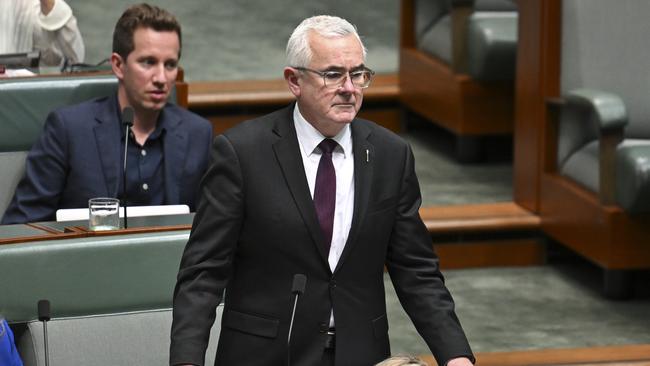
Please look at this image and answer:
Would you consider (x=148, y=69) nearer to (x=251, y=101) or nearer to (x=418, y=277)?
(x=418, y=277)

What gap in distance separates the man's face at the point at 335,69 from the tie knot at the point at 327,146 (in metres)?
0.06

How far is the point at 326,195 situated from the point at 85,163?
92 cm

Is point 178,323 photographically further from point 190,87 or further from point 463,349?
point 190,87

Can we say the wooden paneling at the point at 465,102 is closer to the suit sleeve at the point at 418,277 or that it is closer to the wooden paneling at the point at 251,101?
the wooden paneling at the point at 251,101

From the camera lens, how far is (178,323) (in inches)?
64.9

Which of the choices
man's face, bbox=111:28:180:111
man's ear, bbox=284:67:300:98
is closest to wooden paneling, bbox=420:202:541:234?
man's face, bbox=111:28:180:111

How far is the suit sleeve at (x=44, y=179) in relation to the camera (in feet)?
8.14

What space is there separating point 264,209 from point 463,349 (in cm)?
28

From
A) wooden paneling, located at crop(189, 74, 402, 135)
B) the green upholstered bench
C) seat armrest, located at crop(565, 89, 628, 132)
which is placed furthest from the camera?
wooden paneling, located at crop(189, 74, 402, 135)

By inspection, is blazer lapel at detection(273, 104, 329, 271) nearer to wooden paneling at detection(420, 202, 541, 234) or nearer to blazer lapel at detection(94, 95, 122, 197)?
blazer lapel at detection(94, 95, 122, 197)

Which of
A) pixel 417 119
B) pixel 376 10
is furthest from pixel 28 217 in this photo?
pixel 376 10

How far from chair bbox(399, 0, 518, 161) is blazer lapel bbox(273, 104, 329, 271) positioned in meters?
2.02

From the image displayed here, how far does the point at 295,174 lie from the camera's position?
1.68m

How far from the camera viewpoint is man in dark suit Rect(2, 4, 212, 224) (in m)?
2.51
